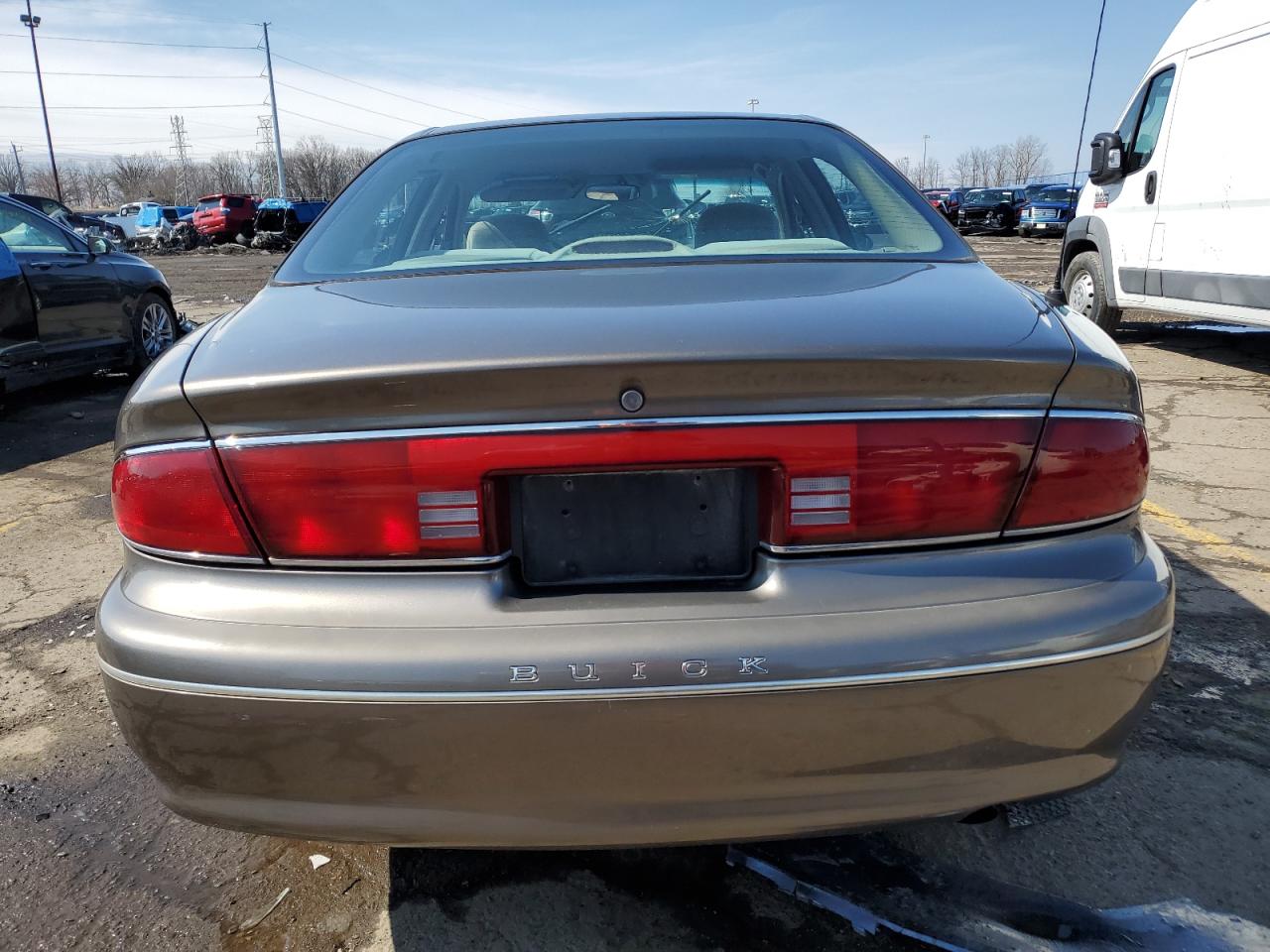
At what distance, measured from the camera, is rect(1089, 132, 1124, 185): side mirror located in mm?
7145

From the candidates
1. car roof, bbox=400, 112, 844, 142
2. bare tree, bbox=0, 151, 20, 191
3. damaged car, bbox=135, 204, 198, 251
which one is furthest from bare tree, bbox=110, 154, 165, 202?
car roof, bbox=400, 112, 844, 142

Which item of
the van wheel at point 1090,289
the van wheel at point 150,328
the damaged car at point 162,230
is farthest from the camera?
the damaged car at point 162,230

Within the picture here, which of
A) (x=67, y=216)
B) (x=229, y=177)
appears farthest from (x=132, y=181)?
(x=67, y=216)

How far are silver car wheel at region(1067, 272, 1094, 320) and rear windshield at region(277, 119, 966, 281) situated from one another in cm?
635

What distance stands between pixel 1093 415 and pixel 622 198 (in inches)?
54.7

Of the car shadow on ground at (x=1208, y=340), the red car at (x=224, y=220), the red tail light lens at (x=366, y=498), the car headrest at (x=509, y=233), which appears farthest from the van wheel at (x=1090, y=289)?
the red car at (x=224, y=220)

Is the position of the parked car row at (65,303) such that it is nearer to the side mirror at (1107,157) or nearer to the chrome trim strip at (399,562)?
the chrome trim strip at (399,562)

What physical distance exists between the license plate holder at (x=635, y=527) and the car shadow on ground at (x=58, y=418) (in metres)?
4.90

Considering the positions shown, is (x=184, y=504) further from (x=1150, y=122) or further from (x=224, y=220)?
(x=224, y=220)

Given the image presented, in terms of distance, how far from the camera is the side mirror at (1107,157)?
714 cm

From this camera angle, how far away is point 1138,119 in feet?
23.7

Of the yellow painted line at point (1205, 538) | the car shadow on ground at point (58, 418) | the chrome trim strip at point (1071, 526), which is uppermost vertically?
the chrome trim strip at point (1071, 526)

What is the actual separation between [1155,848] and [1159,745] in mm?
438

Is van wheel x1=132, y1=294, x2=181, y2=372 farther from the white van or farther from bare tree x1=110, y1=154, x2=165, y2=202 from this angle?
bare tree x1=110, y1=154, x2=165, y2=202
